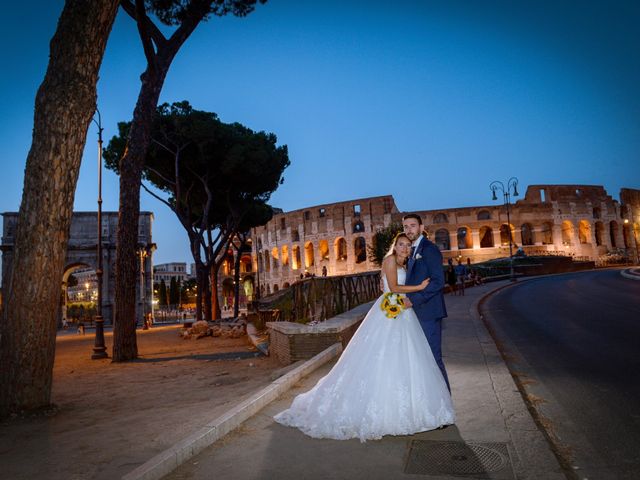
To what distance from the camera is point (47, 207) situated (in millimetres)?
4984

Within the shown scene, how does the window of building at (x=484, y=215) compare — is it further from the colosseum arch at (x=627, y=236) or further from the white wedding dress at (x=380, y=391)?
the white wedding dress at (x=380, y=391)

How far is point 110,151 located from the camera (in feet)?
66.2

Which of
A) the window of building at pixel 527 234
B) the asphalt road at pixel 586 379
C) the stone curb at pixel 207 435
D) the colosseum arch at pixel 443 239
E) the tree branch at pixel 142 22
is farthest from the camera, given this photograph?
the window of building at pixel 527 234

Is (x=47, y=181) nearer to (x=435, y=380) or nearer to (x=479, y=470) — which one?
(x=435, y=380)

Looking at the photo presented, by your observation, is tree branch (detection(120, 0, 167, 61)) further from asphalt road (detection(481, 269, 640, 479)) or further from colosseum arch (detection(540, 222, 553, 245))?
colosseum arch (detection(540, 222, 553, 245))

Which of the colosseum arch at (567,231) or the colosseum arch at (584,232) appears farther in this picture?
the colosseum arch at (584,232)

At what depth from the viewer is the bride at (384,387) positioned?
10.2 feet

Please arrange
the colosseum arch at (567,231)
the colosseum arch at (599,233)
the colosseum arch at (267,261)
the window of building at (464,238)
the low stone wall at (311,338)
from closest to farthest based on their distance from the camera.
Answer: the low stone wall at (311,338) → the window of building at (464,238) → the colosseum arch at (567,231) → the colosseum arch at (599,233) → the colosseum arch at (267,261)

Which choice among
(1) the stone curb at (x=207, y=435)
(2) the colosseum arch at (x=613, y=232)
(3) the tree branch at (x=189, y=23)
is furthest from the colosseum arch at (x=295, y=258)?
(1) the stone curb at (x=207, y=435)

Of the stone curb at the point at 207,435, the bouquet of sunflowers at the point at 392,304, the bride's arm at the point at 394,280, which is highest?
the bride's arm at the point at 394,280

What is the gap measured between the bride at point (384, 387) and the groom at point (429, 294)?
6cm

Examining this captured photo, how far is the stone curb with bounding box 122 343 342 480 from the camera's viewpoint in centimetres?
258

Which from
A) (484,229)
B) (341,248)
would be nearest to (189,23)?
(341,248)

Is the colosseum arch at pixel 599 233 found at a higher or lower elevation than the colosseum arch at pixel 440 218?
lower
